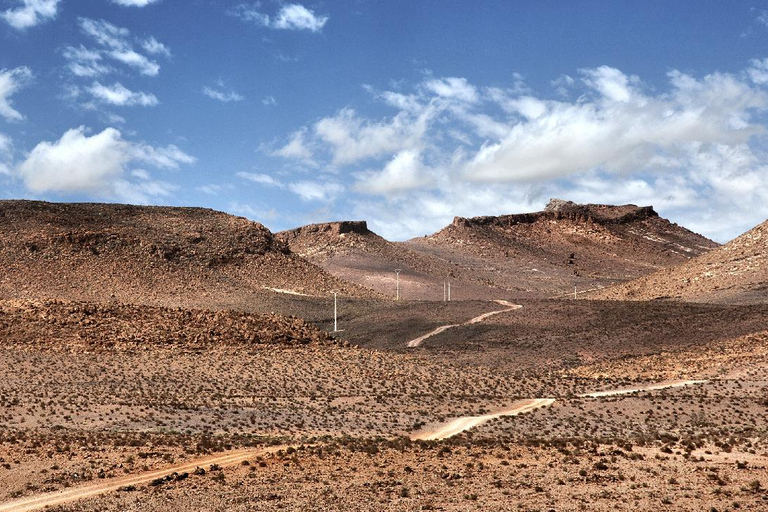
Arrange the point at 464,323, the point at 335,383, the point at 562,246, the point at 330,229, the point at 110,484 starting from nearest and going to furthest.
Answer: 1. the point at 110,484
2. the point at 335,383
3. the point at 464,323
4. the point at 330,229
5. the point at 562,246

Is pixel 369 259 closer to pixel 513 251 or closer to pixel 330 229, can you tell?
pixel 330 229

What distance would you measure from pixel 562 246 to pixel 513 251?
52.5ft

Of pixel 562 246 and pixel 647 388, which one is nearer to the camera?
pixel 647 388

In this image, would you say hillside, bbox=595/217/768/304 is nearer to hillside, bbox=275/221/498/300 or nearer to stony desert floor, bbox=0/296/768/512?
stony desert floor, bbox=0/296/768/512

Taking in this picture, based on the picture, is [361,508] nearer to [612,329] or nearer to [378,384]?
[378,384]

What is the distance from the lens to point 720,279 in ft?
247

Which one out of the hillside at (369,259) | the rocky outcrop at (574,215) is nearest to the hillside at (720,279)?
the hillside at (369,259)

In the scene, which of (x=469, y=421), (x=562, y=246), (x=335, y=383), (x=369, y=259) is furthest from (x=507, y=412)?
(x=562, y=246)

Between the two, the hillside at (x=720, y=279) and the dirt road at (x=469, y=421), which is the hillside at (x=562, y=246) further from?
the dirt road at (x=469, y=421)

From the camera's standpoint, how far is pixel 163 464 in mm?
19906

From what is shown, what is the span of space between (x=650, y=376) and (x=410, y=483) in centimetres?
2633

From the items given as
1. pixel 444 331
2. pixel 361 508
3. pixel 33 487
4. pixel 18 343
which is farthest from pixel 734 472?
pixel 444 331

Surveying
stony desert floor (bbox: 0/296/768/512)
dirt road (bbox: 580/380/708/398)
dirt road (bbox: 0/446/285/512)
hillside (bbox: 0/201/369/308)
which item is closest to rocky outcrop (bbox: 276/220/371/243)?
hillside (bbox: 0/201/369/308)

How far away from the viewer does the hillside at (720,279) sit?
6969cm
